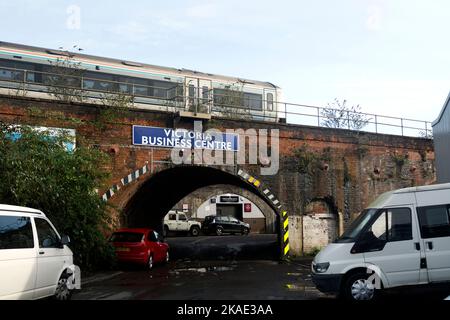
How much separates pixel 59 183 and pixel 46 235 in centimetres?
554

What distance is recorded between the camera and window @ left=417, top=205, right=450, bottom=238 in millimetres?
10250

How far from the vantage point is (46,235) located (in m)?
9.98

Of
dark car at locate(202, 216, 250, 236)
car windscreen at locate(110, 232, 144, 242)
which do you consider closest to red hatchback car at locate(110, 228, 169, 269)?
car windscreen at locate(110, 232, 144, 242)

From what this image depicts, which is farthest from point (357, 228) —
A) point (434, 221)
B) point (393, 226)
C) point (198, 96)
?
point (198, 96)

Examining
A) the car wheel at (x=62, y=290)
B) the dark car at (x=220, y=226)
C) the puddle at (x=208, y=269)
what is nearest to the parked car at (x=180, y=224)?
the dark car at (x=220, y=226)

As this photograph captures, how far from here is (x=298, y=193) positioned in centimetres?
2361

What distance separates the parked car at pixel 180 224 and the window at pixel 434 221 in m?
34.1

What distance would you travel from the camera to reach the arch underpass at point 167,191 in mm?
22031

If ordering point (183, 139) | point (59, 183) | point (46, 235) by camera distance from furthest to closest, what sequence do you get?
1. point (183, 139)
2. point (59, 183)
3. point (46, 235)

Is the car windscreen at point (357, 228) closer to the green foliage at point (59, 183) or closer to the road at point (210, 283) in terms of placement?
the road at point (210, 283)

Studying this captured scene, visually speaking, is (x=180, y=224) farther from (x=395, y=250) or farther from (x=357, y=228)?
(x=395, y=250)

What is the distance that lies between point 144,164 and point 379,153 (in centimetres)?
1258

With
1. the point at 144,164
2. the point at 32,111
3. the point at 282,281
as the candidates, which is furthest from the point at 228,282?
the point at 32,111

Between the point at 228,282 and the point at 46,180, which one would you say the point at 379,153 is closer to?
the point at 228,282
